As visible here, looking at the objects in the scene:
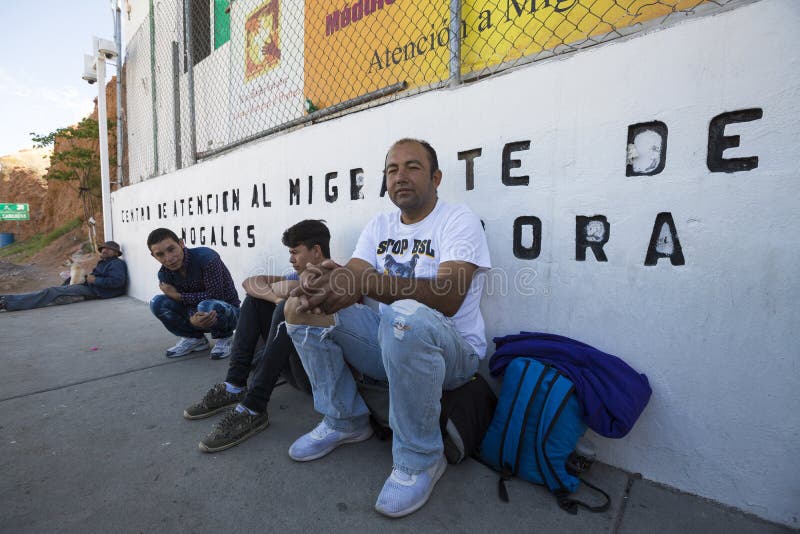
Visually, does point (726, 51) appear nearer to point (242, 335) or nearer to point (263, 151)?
point (242, 335)

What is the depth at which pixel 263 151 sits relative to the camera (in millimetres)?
3439

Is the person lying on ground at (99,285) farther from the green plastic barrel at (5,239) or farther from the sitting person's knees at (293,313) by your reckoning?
the green plastic barrel at (5,239)

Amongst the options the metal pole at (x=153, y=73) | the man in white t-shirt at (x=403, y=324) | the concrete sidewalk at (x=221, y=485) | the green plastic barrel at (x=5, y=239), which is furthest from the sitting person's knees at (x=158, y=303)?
the green plastic barrel at (x=5, y=239)

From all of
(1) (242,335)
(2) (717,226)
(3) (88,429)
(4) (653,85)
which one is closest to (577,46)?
(4) (653,85)

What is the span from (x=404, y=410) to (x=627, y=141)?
1.36 meters

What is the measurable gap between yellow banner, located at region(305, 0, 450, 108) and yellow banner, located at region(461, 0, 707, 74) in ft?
0.72

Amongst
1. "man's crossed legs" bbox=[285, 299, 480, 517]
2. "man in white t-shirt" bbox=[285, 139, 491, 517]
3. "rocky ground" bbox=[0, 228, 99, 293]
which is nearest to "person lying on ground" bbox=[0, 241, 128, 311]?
"rocky ground" bbox=[0, 228, 99, 293]

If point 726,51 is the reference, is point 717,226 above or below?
below

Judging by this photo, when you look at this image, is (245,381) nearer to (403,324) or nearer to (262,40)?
→ (403,324)

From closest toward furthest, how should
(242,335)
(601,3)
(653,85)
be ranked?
(653,85) → (601,3) → (242,335)

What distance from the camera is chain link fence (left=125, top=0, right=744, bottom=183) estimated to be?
78.1 inches

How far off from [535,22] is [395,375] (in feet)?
6.42

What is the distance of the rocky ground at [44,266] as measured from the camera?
9.15 m

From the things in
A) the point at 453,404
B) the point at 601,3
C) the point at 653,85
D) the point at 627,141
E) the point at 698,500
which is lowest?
the point at 698,500
